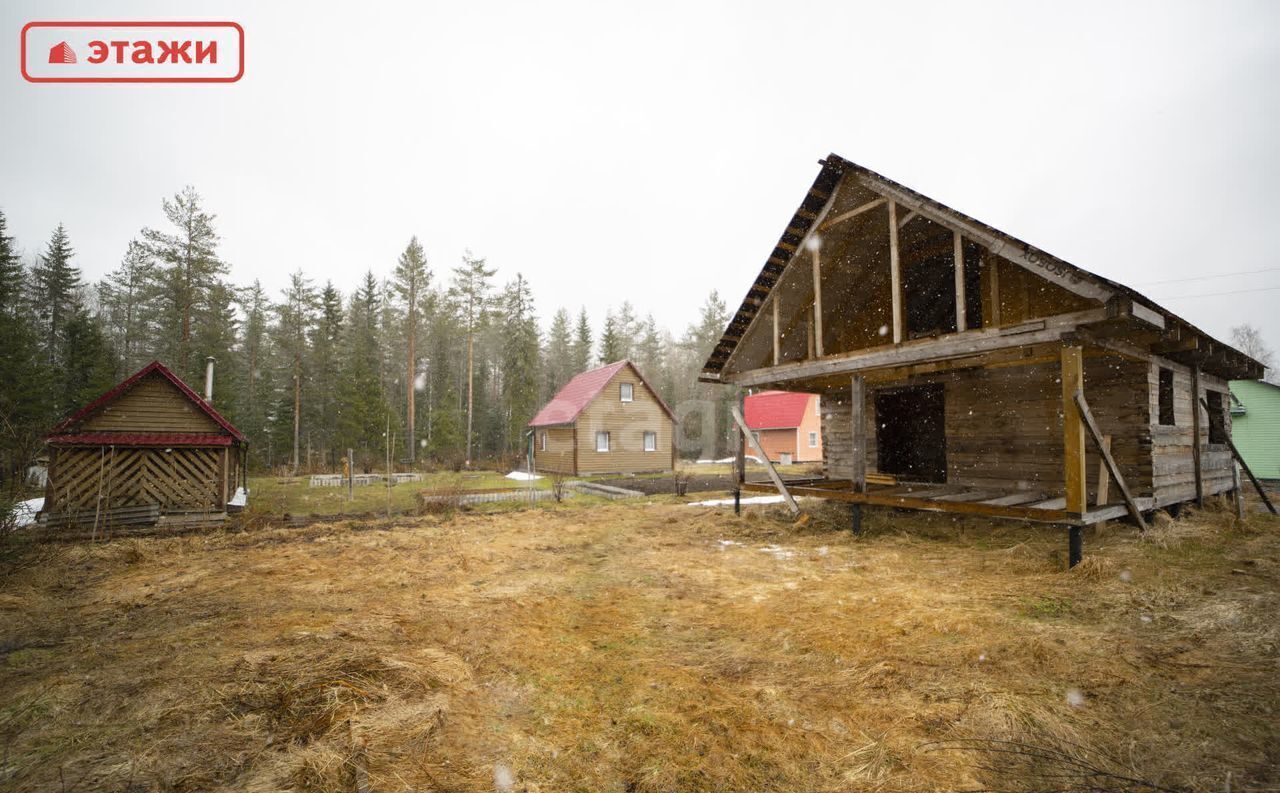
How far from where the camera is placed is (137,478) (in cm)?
1202

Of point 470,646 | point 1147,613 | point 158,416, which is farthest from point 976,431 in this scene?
point 158,416

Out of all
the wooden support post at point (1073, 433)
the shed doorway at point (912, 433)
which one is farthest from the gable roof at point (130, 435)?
the wooden support post at point (1073, 433)

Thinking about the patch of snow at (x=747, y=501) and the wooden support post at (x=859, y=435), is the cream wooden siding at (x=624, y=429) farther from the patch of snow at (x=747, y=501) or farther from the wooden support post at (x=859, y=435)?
the wooden support post at (x=859, y=435)

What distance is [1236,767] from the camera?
267cm

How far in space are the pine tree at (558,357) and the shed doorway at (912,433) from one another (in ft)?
134

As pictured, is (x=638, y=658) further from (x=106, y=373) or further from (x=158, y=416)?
(x=106, y=373)

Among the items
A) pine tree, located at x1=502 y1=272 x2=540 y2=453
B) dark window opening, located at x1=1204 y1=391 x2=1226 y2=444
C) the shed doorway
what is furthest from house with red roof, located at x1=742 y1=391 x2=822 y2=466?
dark window opening, located at x1=1204 y1=391 x2=1226 y2=444

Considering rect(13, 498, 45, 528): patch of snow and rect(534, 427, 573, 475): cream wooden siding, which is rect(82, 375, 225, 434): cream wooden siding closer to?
rect(13, 498, 45, 528): patch of snow

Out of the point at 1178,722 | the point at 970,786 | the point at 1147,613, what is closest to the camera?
the point at 970,786

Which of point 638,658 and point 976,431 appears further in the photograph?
point 976,431

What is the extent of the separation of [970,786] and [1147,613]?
4.13 metres

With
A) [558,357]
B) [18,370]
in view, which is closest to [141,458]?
[18,370]

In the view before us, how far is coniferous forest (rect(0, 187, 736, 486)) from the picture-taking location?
89.7ft

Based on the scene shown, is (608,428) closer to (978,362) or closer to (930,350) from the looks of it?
(978,362)
